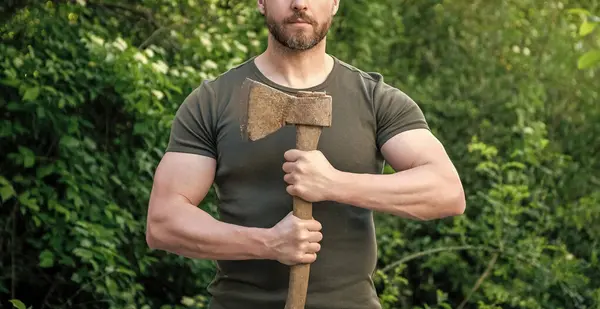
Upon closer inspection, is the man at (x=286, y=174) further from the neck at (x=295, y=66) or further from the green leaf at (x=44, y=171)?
the green leaf at (x=44, y=171)

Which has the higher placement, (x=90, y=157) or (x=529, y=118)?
(x=90, y=157)

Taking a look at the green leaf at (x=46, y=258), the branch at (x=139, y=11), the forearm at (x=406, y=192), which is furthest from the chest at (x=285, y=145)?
the branch at (x=139, y=11)

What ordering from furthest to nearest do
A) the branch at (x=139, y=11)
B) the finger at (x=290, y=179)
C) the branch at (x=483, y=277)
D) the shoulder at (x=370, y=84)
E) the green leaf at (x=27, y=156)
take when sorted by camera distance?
1. the branch at (x=483, y=277)
2. the branch at (x=139, y=11)
3. the green leaf at (x=27, y=156)
4. the shoulder at (x=370, y=84)
5. the finger at (x=290, y=179)

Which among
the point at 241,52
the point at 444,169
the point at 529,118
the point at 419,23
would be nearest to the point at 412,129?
the point at 444,169

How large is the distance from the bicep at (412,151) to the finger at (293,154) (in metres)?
0.28

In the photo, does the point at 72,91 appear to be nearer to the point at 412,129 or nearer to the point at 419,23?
the point at 412,129

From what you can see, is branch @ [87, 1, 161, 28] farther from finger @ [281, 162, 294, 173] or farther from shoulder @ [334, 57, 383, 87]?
finger @ [281, 162, 294, 173]

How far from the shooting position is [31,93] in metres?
5.16

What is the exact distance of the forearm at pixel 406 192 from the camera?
110 inches

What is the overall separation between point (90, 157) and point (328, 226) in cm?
279

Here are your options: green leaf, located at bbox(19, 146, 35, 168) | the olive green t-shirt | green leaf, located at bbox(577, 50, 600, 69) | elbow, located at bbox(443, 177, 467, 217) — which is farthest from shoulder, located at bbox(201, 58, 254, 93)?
green leaf, located at bbox(19, 146, 35, 168)

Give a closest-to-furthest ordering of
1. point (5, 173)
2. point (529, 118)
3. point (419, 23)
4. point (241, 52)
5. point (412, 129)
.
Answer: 1. point (412, 129)
2. point (5, 173)
3. point (241, 52)
4. point (529, 118)
5. point (419, 23)

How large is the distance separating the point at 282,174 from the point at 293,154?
4.9 inches

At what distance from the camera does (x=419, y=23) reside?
27.3ft
